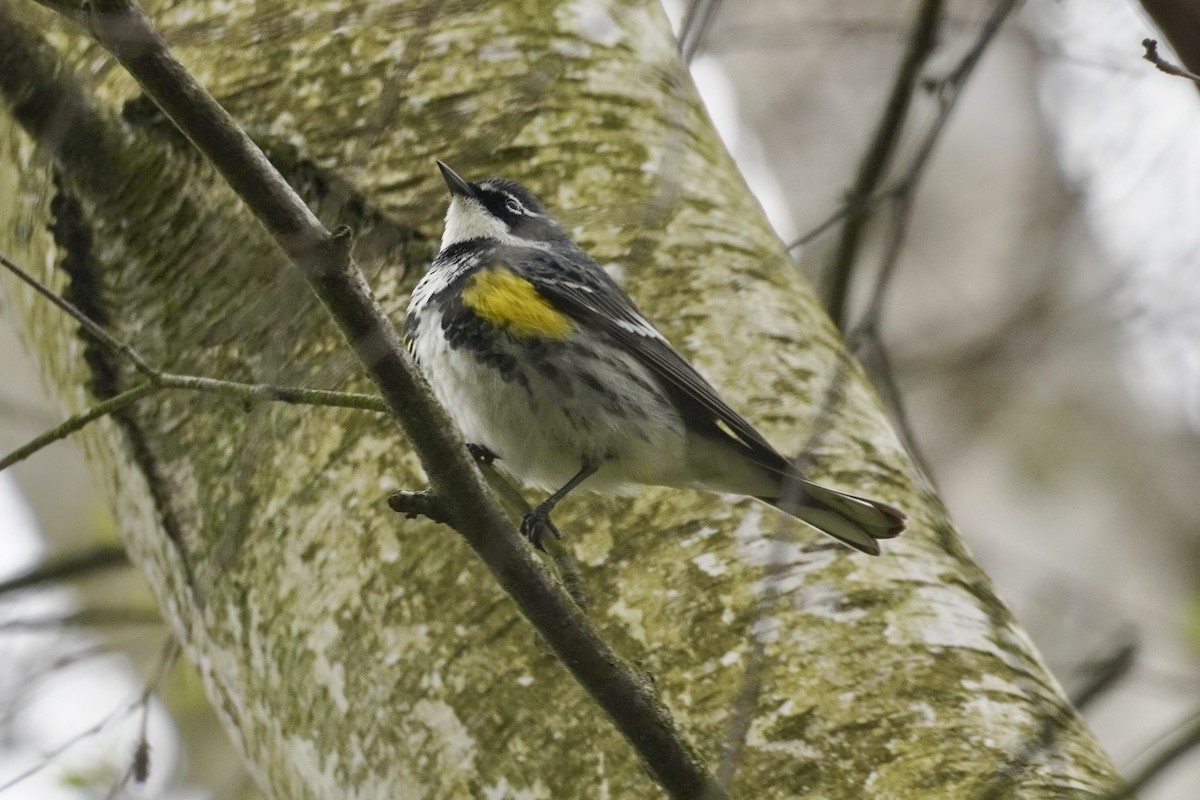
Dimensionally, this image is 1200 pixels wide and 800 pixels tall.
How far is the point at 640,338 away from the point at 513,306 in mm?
368

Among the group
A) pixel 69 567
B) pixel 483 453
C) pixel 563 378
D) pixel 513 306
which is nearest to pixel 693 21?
pixel 513 306

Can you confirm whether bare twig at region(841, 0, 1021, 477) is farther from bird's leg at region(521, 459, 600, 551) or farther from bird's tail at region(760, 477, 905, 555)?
bird's leg at region(521, 459, 600, 551)

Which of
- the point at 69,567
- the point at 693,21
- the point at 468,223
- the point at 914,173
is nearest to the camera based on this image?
the point at 914,173

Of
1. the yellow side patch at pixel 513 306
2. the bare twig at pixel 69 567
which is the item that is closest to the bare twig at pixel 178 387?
the yellow side patch at pixel 513 306

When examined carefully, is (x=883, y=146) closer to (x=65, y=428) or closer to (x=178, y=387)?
(x=178, y=387)

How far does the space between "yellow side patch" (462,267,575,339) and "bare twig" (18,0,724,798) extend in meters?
1.42

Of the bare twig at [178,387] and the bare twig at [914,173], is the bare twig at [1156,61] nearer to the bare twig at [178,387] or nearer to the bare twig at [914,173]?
the bare twig at [914,173]

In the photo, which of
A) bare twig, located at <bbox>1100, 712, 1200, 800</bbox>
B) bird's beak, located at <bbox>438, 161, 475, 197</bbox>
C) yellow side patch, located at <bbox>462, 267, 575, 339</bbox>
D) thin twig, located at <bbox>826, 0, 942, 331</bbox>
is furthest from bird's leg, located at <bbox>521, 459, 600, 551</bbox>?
thin twig, located at <bbox>826, 0, 942, 331</bbox>

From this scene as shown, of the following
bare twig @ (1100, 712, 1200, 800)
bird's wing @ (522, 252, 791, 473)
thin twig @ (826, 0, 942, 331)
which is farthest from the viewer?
thin twig @ (826, 0, 942, 331)

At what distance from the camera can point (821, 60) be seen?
10.8 metres

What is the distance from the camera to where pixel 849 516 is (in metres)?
2.87

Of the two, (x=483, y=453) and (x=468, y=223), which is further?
(x=468, y=223)

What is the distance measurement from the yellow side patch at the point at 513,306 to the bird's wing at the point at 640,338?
0.07 m

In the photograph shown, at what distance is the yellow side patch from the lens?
347cm
